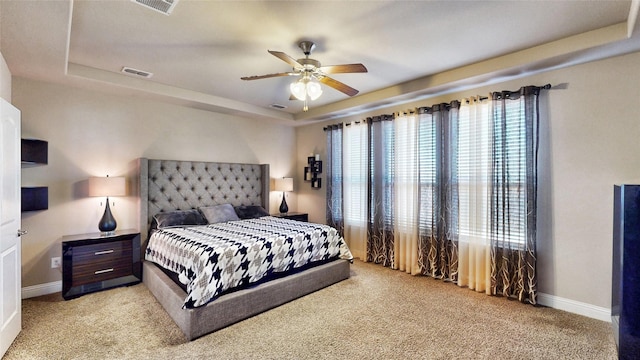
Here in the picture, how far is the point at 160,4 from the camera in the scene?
6.58ft

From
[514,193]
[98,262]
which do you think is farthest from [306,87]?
[98,262]

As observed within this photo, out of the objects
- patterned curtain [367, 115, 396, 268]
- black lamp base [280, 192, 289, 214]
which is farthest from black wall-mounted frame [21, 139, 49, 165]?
patterned curtain [367, 115, 396, 268]

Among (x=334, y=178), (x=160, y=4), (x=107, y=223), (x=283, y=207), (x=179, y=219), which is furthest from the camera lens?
(x=283, y=207)

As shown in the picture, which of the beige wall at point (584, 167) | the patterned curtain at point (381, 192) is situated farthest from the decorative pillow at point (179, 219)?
the beige wall at point (584, 167)

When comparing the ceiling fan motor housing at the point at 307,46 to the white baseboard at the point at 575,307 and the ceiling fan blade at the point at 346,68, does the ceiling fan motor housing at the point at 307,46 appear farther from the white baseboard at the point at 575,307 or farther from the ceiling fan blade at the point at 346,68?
the white baseboard at the point at 575,307

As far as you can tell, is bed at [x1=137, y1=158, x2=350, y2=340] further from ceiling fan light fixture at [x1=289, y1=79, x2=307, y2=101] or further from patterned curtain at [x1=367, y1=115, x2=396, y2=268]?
ceiling fan light fixture at [x1=289, y1=79, x2=307, y2=101]

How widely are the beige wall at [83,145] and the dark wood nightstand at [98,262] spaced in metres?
0.32

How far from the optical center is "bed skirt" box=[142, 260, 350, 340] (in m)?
2.31

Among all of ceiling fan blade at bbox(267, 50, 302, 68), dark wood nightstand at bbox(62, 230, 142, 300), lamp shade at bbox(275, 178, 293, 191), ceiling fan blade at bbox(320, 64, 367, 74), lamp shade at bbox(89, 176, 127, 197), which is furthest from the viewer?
lamp shade at bbox(275, 178, 293, 191)

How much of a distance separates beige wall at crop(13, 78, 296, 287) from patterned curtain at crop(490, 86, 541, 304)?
13.0 feet

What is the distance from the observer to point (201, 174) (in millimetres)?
4340

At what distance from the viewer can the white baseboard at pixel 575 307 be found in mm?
2586

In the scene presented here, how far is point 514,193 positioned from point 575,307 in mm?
1171

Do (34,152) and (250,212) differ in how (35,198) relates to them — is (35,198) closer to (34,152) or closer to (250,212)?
(34,152)
